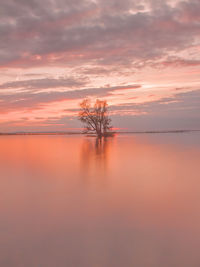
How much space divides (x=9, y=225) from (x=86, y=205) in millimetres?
1654

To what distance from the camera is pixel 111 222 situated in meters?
4.08

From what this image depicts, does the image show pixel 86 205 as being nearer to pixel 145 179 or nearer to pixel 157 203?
pixel 157 203

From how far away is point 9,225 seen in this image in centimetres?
396

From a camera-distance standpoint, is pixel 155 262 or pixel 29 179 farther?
pixel 29 179

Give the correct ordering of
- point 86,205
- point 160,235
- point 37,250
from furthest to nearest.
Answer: point 86,205, point 160,235, point 37,250

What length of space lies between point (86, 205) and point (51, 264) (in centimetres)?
233

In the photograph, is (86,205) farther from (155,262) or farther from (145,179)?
(145,179)

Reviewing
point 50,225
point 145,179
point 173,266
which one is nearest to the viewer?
point 173,266

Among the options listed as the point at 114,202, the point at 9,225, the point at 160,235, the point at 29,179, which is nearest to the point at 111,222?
the point at 160,235

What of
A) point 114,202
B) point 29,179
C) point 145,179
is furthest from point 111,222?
point 29,179

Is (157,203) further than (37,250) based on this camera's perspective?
Yes

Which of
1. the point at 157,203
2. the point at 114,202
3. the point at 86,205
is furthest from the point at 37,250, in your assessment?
the point at 157,203

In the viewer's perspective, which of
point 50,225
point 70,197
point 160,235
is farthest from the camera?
A: point 70,197

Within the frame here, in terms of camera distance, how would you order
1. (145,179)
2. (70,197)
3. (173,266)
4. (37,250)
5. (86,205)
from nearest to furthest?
(173,266)
(37,250)
(86,205)
(70,197)
(145,179)
